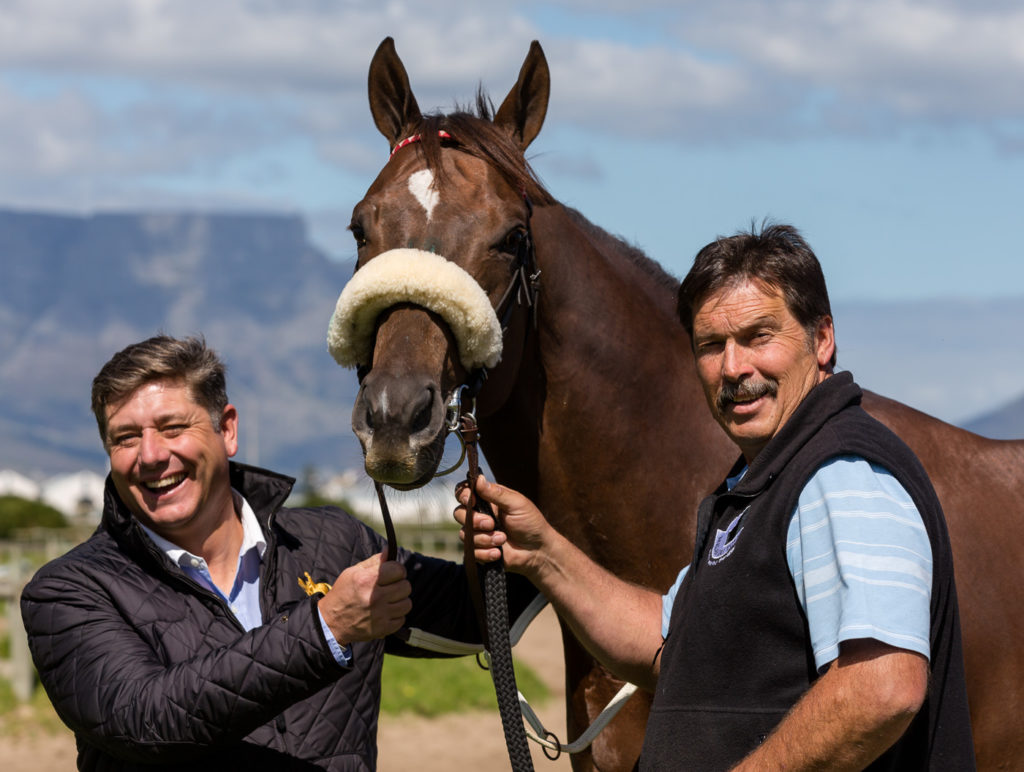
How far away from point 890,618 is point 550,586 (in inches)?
44.5

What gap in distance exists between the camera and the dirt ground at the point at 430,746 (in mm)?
8836

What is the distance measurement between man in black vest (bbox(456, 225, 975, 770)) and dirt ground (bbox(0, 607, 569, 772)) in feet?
21.9

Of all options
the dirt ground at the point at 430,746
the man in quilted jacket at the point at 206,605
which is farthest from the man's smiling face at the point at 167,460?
the dirt ground at the point at 430,746

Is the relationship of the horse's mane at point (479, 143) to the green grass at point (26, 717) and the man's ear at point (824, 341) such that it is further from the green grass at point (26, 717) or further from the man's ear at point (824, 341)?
the green grass at point (26, 717)

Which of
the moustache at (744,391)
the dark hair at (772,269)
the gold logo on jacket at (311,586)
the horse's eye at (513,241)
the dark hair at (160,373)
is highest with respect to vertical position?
the horse's eye at (513,241)

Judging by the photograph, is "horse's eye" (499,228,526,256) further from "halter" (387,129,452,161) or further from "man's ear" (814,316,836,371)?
"man's ear" (814,316,836,371)

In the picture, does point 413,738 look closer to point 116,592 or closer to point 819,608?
point 116,592

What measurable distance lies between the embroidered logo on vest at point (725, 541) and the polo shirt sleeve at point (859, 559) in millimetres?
143

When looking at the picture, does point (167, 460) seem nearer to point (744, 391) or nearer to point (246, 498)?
point (246, 498)

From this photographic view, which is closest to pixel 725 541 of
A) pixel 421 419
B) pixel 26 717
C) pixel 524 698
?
pixel 421 419

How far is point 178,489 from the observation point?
10.7 ft

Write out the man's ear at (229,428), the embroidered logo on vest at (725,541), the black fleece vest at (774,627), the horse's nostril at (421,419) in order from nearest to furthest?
the black fleece vest at (774,627)
the embroidered logo on vest at (725,541)
the horse's nostril at (421,419)
the man's ear at (229,428)

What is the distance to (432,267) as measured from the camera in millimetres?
2777

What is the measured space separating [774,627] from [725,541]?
0.69 ft
